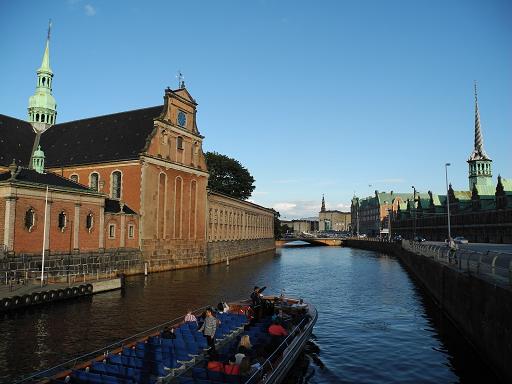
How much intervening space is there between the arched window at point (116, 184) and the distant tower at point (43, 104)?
28.3m

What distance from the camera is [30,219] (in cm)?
4078

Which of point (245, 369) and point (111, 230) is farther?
point (111, 230)

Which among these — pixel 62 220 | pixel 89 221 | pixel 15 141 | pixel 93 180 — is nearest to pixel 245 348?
pixel 62 220

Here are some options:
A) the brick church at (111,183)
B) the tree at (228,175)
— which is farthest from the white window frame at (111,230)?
the tree at (228,175)

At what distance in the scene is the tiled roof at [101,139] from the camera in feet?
202

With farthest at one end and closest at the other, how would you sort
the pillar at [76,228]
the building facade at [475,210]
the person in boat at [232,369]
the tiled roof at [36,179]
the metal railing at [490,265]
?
the building facade at [475,210] < the pillar at [76,228] < the tiled roof at [36,179] < the metal railing at [490,265] < the person in boat at [232,369]

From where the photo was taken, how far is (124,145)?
62.0 m

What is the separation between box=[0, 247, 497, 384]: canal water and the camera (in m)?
19.8

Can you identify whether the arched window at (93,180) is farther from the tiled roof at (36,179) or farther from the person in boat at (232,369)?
the person in boat at (232,369)

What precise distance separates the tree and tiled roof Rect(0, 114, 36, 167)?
49.6 metres

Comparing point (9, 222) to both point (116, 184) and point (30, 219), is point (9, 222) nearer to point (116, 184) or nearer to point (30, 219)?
point (30, 219)

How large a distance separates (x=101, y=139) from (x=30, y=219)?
28080mm

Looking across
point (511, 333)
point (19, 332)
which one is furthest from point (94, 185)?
point (511, 333)

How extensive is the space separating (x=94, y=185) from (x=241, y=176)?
61.7 metres
